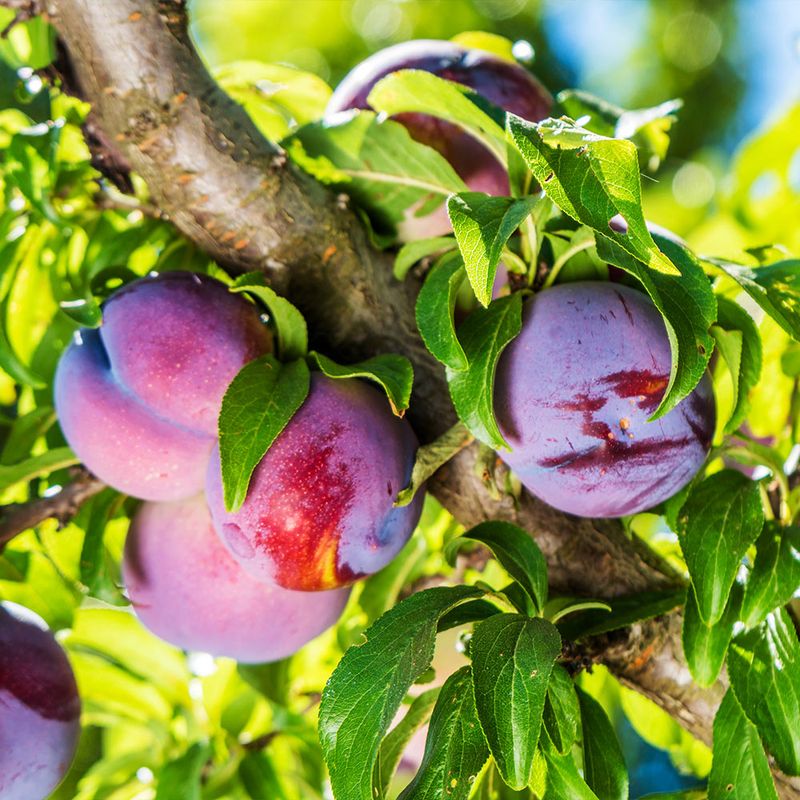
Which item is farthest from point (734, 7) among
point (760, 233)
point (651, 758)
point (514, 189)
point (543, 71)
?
point (514, 189)

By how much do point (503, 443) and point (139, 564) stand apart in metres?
0.28

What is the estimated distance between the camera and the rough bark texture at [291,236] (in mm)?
519

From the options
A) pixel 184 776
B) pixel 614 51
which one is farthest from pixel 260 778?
pixel 614 51

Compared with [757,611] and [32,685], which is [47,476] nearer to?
[32,685]

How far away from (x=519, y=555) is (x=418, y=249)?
192mm

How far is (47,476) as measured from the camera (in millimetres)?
633

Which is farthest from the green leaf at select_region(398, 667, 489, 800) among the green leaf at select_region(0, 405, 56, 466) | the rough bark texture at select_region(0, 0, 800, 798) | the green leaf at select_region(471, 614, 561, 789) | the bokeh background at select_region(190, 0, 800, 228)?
the bokeh background at select_region(190, 0, 800, 228)

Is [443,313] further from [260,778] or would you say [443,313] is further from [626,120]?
[260,778]

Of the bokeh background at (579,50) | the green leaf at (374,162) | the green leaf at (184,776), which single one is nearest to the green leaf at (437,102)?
the green leaf at (374,162)

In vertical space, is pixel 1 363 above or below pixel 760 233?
above

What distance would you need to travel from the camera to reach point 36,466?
0.60 meters

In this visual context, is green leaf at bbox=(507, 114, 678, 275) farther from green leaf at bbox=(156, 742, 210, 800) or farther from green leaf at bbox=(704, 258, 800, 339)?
green leaf at bbox=(156, 742, 210, 800)

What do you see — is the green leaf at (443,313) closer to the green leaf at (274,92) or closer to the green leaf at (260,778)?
the green leaf at (274,92)

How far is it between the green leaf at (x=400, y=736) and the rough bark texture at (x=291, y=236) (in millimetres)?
105
